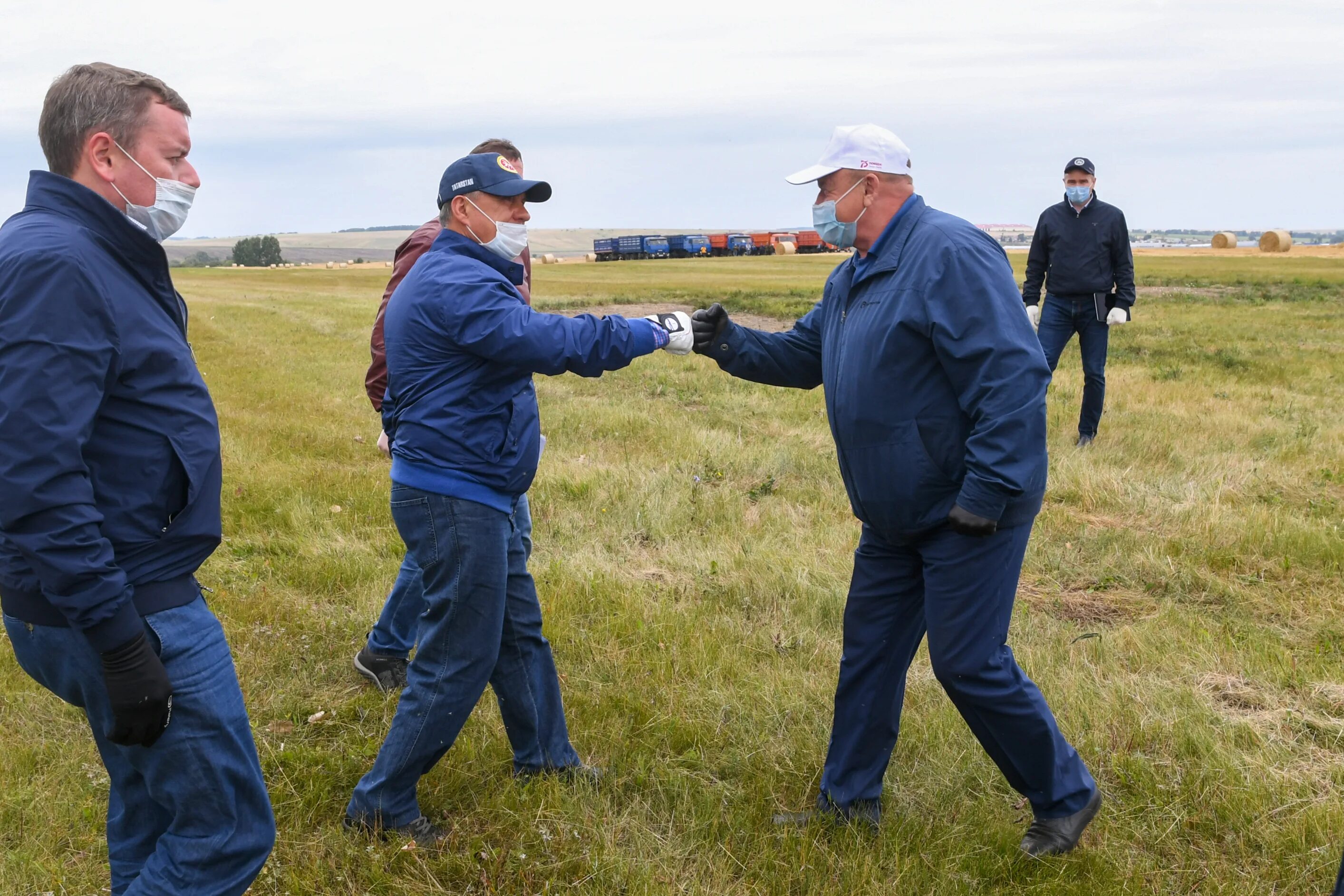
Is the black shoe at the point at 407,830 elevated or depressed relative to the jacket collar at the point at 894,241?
depressed

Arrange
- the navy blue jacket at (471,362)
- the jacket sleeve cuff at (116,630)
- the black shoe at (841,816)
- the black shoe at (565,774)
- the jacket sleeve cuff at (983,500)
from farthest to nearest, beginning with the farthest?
the black shoe at (565,774), the black shoe at (841,816), the navy blue jacket at (471,362), the jacket sleeve cuff at (983,500), the jacket sleeve cuff at (116,630)

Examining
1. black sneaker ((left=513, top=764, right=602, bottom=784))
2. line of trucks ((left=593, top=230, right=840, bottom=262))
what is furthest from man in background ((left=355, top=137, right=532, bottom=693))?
line of trucks ((left=593, top=230, right=840, bottom=262))

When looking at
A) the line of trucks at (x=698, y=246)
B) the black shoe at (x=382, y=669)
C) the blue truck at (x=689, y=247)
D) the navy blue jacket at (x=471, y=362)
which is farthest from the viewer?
the line of trucks at (x=698, y=246)

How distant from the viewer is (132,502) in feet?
8.27

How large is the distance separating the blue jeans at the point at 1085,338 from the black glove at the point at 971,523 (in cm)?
672

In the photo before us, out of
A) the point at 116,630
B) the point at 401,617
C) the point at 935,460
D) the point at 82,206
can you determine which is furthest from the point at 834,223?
the point at 401,617

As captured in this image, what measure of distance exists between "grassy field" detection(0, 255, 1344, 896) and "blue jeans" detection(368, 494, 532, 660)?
0.24 meters

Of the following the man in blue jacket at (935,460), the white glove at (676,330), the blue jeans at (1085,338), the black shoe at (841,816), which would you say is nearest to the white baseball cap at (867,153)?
the man in blue jacket at (935,460)

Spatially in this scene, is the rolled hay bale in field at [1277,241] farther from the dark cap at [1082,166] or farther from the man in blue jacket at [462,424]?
the man in blue jacket at [462,424]

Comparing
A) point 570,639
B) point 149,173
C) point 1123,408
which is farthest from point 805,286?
point 149,173

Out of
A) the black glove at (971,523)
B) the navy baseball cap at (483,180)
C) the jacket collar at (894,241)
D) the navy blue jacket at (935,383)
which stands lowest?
the black glove at (971,523)

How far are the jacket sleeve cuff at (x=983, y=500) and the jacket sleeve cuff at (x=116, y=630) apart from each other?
240 centimetres

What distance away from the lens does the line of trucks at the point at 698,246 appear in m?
82.5

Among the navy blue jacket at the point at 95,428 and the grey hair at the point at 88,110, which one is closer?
the navy blue jacket at the point at 95,428
